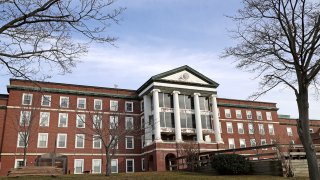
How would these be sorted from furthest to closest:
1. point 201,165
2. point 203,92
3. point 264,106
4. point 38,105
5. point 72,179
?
point 264,106
point 203,92
point 38,105
point 201,165
point 72,179

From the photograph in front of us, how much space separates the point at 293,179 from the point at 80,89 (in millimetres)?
36526

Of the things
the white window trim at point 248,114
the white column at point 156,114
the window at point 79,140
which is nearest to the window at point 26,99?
the window at point 79,140

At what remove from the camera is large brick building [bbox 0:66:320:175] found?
4366 centimetres

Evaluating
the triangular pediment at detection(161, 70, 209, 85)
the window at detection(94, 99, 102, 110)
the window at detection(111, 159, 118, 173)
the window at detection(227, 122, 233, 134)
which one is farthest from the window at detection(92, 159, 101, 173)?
the window at detection(227, 122, 233, 134)

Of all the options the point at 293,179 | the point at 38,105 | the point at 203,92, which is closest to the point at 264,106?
the point at 203,92

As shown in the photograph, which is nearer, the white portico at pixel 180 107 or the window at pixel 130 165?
the white portico at pixel 180 107

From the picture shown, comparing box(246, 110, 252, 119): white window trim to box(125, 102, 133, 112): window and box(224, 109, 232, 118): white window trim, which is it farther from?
box(125, 102, 133, 112): window

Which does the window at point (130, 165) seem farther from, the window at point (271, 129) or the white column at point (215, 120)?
the window at point (271, 129)

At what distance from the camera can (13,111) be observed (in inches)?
1737

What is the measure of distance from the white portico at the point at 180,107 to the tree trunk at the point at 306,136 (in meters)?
30.8

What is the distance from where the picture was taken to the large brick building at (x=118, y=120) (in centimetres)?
4366

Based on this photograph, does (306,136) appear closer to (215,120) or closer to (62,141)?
(215,120)

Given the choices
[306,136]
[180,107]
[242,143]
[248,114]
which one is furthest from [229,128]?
[306,136]

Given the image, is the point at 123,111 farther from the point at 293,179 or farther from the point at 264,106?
the point at 293,179
